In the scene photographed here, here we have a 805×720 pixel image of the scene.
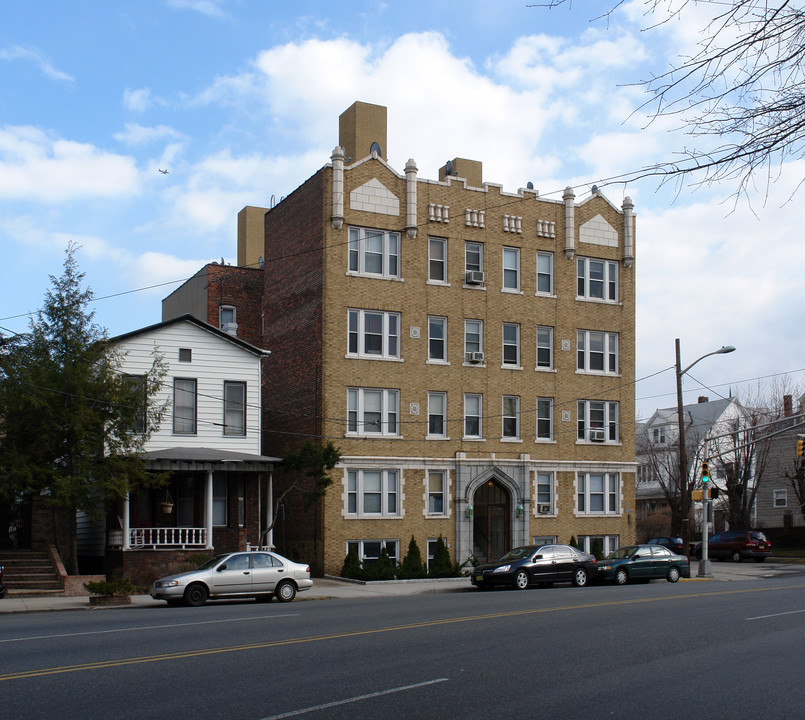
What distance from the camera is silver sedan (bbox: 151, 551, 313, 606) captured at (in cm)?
2217

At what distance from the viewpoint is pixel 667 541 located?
49688 millimetres

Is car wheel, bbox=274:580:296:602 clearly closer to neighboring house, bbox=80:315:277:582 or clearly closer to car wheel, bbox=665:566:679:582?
neighboring house, bbox=80:315:277:582

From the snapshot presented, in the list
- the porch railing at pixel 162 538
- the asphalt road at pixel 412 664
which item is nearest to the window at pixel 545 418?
the porch railing at pixel 162 538

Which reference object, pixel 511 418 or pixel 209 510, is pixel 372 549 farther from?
pixel 511 418

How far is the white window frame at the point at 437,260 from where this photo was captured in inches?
1410

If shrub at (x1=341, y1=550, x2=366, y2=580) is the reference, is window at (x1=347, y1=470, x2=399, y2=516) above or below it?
above

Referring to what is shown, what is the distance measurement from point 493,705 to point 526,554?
19.7m

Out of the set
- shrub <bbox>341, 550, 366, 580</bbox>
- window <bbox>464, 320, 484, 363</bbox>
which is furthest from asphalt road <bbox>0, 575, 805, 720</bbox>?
window <bbox>464, 320, 484, 363</bbox>

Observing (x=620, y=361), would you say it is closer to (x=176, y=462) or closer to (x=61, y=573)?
(x=176, y=462)

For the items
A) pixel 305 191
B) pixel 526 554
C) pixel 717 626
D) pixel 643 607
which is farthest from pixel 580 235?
pixel 717 626

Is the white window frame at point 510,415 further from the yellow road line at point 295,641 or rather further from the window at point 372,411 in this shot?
the yellow road line at point 295,641

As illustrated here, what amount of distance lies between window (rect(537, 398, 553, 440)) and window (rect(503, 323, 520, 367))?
6.26 feet

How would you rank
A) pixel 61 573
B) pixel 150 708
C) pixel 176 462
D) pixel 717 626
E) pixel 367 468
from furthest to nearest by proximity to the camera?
1. pixel 367 468
2. pixel 176 462
3. pixel 61 573
4. pixel 717 626
5. pixel 150 708

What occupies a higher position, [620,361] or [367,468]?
[620,361]
